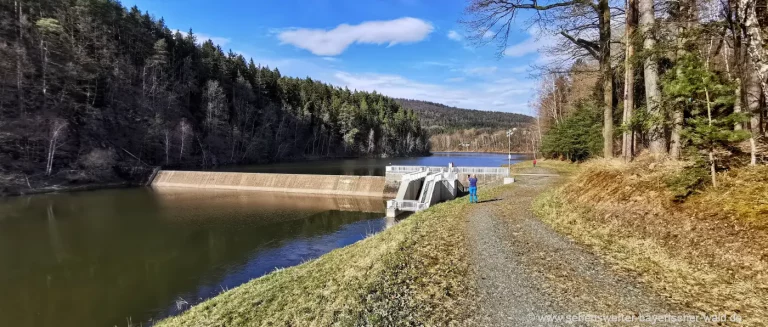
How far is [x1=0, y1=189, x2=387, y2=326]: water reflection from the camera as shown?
436 inches

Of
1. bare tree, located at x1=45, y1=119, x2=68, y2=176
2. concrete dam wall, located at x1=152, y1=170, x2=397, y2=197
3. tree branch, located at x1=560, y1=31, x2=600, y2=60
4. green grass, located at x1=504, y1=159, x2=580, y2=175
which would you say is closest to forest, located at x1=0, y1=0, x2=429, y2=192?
bare tree, located at x1=45, y1=119, x2=68, y2=176

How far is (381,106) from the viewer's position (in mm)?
114875

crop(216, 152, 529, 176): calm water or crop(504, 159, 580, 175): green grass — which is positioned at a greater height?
crop(504, 159, 580, 175): green grass

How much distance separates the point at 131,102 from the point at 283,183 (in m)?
31.1

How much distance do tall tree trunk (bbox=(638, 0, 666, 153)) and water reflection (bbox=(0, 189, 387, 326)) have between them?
12.0m

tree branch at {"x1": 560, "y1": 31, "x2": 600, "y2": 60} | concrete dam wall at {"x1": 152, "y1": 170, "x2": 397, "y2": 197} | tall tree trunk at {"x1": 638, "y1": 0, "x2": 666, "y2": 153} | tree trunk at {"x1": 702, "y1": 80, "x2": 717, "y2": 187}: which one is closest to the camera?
tree trunk at {"x1": 702, "y1": 80, "x2": 717, "y2": 187}

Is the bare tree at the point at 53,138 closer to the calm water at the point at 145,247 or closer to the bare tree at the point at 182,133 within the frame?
the calm water at the point at 145,247

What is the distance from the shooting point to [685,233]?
6320mm

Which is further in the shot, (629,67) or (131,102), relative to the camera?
(131,102)

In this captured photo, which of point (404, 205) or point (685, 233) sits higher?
point (685, 233)

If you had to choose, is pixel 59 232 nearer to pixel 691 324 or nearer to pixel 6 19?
pixel 691 324

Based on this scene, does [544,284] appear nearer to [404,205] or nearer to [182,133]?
[404,205]

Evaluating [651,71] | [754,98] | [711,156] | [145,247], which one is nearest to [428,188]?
[651,71]

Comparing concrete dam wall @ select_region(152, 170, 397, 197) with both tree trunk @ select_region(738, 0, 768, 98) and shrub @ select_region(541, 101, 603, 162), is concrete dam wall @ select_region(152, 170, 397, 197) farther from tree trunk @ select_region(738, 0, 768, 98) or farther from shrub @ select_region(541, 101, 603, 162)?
tree trunk @ select_region(738, 0, 768, 98)
